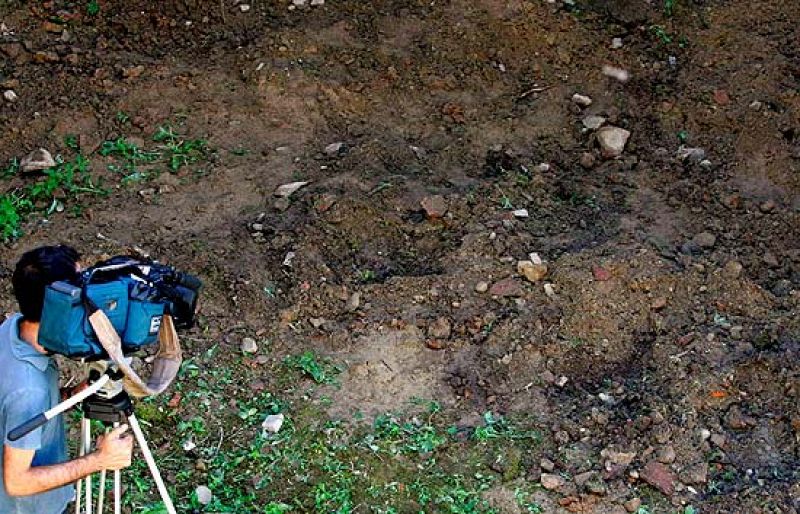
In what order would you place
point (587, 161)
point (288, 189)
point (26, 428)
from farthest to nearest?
point (587, 161) < point (288, 189) < point (26, 428)

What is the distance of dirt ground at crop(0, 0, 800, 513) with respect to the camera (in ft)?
15.4

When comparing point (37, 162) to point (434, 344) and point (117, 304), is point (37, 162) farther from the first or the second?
point (117, 304)

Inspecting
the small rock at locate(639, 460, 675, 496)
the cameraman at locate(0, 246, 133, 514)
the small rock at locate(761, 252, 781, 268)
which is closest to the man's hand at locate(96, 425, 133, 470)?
the cameraman at locate(0, 246, 133, 514)

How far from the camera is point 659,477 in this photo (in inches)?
170

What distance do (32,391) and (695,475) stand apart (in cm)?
264

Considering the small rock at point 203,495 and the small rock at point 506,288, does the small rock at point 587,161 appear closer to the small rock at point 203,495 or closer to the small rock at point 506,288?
the small rock at point 506,288

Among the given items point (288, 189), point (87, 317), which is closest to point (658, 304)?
point (288, 189)

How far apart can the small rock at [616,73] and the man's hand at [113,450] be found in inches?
167

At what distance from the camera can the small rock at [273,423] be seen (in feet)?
15.0

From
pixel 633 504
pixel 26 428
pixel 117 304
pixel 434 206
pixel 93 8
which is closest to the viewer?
pixel 26 428

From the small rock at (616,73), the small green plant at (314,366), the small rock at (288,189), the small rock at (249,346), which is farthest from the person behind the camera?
the small rock at (616,73)

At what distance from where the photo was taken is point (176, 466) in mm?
4484

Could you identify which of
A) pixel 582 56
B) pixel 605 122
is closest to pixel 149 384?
pixel 605 122

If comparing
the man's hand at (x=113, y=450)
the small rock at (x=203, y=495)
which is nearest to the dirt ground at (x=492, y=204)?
the small rock at (x=203, y=495)
